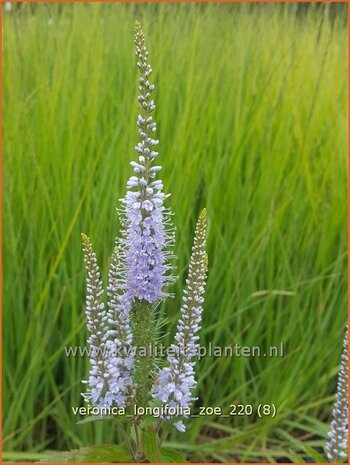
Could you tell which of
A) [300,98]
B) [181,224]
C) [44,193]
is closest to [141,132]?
[181,224]

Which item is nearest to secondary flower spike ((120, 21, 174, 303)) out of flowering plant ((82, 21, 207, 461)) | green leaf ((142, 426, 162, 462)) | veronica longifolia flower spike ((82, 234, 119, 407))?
flowering plant ((82, 21, 207, 461))

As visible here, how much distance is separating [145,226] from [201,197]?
3.30ft

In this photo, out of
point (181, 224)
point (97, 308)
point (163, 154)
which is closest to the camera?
point (97, 308)

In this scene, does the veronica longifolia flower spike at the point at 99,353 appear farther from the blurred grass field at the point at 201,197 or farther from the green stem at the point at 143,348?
the blurred grass field at the point at 201,197

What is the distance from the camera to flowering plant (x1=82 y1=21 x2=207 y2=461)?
141 centimetres

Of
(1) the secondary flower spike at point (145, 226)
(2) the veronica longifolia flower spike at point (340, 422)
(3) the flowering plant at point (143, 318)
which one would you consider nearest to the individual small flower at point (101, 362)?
(3) the flowering plant at point (143, 318)

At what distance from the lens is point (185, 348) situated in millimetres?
1515

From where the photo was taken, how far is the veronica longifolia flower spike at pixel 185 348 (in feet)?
4.73

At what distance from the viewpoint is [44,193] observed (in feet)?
7.22

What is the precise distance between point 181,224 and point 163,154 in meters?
0.32

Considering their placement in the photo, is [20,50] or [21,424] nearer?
[21,424]

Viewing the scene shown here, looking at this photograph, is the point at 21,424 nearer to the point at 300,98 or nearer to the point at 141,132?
the point at 141,132

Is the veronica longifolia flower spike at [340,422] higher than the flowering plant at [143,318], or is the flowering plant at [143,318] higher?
the flowering plant at [143,318]

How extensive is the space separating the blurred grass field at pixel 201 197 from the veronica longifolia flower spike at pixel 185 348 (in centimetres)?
56
